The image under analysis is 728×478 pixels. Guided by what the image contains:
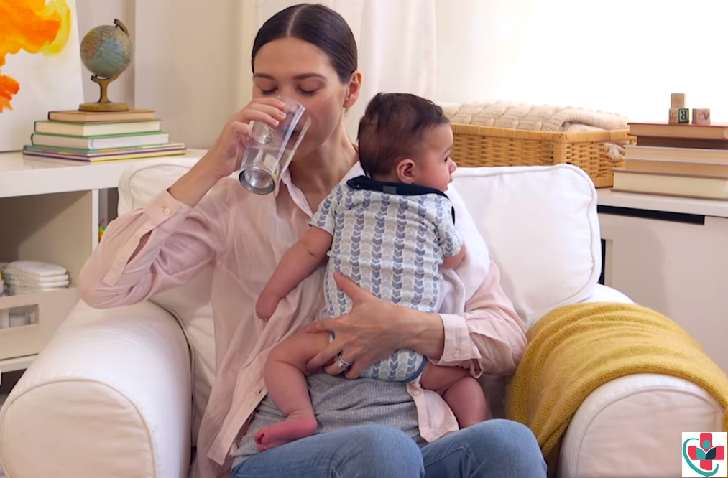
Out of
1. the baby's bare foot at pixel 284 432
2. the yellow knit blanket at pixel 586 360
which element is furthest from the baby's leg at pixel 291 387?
the yellow knit blanket at pixel 586 360

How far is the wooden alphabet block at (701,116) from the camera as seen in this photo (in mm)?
2246

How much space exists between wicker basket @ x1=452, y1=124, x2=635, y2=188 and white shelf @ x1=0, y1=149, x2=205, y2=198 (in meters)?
0.74

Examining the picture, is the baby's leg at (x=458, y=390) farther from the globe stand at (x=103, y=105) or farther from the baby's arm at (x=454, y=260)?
the globe stand at (x=103, y=105)

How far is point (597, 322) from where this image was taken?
156 cm

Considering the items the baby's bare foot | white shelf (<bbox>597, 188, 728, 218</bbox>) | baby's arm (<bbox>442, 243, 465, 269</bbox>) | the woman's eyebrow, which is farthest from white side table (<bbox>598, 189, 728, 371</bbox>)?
the baby's bare foot

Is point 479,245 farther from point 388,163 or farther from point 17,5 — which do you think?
point 17,5

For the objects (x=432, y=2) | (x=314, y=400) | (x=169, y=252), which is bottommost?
(x=314, y=400)

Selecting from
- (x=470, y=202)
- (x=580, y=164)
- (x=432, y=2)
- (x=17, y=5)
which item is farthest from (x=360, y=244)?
(x=432, y=2)

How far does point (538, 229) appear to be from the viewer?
5.74ft

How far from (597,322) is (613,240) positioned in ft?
2.78

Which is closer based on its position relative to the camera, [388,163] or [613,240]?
[388,163]

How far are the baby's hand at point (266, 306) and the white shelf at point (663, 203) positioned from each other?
1139 mm

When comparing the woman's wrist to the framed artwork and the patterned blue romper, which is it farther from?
the framed artwork

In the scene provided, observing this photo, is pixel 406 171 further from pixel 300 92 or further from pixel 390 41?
pixel 390 41
